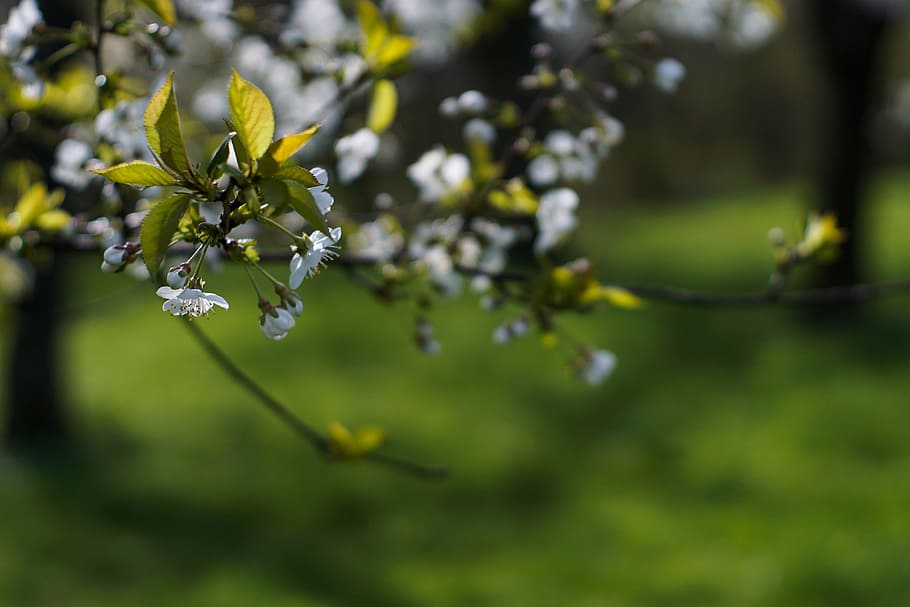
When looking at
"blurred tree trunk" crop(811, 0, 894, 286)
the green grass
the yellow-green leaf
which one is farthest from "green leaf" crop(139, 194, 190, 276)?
"blurred tree trunk" crop(811, 0, 894, 286)

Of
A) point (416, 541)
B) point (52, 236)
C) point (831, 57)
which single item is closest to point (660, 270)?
point (831, 57)

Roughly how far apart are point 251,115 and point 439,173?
41.2 inches

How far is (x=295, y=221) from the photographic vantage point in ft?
6.76

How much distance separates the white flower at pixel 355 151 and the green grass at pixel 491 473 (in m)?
2.78

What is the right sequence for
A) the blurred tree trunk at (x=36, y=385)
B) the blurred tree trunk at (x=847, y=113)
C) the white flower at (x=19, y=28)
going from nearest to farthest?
the white flower at (x=19, y=28), the blurred tree trunk at (x=36, y=385), the blurred tree trunk at (x=847, y=113)

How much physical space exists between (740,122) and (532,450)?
426 inches

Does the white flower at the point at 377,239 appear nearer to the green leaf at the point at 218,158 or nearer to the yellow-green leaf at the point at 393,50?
the yellow-green leaf at the point at 393,50

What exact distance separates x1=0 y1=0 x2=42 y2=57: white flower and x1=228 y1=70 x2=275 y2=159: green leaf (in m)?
0.84

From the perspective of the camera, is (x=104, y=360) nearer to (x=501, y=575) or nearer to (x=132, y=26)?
(x=501, y=575)

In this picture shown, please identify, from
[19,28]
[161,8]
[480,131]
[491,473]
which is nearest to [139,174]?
[161,8]

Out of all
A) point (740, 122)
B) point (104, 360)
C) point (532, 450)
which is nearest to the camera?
point (532, 450)

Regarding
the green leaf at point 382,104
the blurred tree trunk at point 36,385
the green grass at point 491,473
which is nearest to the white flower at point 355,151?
the green leaf at point 382,104

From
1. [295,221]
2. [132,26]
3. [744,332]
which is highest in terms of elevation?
[132,26]

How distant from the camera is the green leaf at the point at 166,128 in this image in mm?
812
